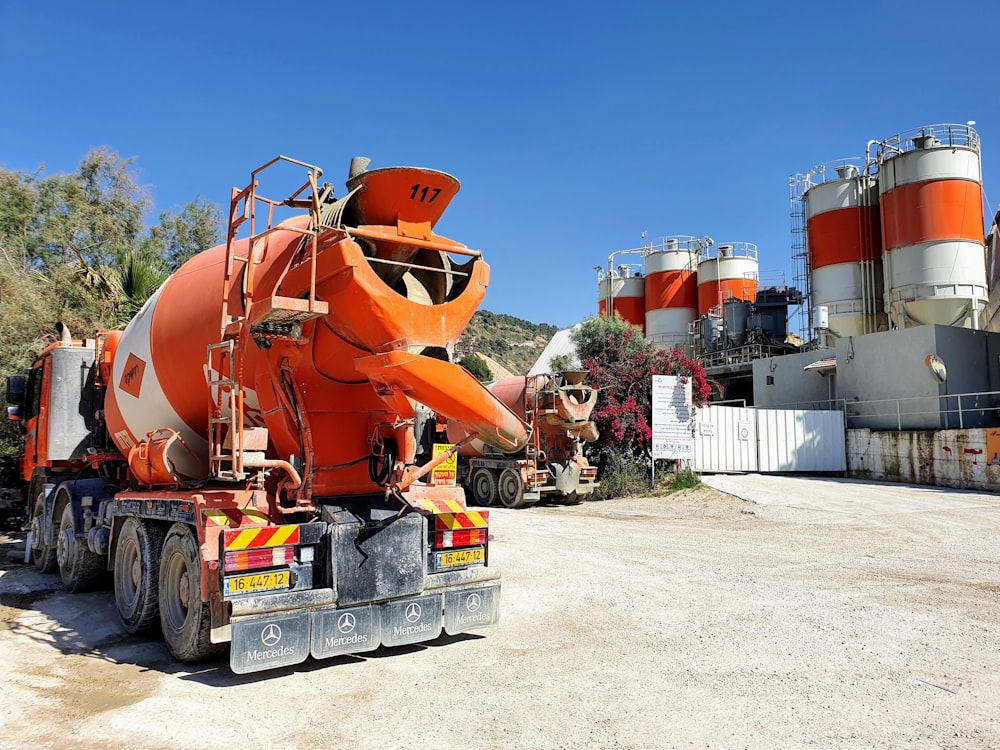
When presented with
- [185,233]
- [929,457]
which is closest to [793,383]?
[929,457]

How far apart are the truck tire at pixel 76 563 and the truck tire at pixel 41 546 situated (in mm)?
949

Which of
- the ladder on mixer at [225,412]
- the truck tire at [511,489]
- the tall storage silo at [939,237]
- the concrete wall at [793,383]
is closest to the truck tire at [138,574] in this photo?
the ladder on mixer at [225,412]

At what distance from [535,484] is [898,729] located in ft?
46.8

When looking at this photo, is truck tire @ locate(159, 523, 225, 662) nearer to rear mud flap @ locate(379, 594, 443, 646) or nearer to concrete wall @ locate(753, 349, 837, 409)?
rear mud flap @ locate(379, 594, 443, 646)

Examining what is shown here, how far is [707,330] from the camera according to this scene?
4712 centimetres

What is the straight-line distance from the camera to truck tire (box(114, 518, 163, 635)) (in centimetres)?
669

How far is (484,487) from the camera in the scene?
20.7 meters

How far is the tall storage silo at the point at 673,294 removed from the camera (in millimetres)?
53500

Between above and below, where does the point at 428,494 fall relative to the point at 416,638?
above

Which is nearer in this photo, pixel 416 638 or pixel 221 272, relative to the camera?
pixel 416 638

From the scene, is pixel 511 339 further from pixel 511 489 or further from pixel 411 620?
pixel 411 620

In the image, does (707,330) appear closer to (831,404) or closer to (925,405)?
(831,404)

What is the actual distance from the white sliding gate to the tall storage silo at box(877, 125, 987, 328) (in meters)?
12.3

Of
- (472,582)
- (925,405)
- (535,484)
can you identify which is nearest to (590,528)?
(535,484)
